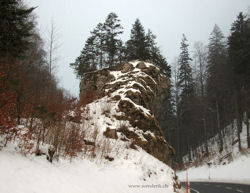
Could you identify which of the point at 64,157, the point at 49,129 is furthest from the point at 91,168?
the point at 49,129

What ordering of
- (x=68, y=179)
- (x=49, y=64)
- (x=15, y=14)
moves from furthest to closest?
(x=49, y=64)
(x=15, y=14)
(x=68, y=179)

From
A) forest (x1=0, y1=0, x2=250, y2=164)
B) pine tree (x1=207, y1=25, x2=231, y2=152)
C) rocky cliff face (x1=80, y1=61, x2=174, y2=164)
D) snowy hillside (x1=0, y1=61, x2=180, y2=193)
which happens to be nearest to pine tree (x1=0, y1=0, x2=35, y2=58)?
forest (x1=0, y1=0, x2=250, y2=164)

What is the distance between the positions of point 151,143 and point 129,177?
139 inches

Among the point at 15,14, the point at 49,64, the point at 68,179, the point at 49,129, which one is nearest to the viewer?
the point at 68,179

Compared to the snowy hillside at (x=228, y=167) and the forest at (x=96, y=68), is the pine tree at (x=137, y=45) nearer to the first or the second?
the forest at (x=96, y=68)

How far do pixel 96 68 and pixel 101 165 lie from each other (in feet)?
71.8

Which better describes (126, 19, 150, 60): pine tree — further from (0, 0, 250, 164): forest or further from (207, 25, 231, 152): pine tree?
(207, 25, 231, 152): pine tree

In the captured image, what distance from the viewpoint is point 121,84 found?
13.6m

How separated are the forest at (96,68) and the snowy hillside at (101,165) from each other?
0.62 meters

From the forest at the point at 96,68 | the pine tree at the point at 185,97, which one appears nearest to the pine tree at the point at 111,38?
the forest at the point at 96,68

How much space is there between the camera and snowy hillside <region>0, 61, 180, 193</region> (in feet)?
11.9

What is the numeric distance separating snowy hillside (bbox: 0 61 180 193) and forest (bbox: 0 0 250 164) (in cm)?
62

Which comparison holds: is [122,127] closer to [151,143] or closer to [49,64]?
[151,143]

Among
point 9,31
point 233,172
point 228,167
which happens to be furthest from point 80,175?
point 228,167
